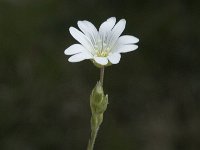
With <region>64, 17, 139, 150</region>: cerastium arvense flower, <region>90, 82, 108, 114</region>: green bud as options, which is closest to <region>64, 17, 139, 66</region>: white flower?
<region>64, 17, 139, 150</region>: cerastium arvense flower

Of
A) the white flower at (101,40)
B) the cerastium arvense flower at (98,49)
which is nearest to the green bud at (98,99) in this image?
the cerastium arvense flower at (98,49)

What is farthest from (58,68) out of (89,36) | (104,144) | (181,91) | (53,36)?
(89,36)

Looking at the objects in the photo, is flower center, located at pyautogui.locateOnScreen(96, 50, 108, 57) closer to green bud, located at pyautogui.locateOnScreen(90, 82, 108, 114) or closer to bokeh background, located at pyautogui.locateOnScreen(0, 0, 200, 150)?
green bud, located at pyautogui.locateOnScreen(90, 82, 108, 114)

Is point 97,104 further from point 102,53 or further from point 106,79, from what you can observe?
point 106,79

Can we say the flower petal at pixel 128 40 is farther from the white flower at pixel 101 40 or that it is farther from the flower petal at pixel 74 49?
the flower petal at pixel 74 49

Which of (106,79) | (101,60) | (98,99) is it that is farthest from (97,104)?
(106,79)

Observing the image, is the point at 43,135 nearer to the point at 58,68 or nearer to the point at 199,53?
the point at 58,68
